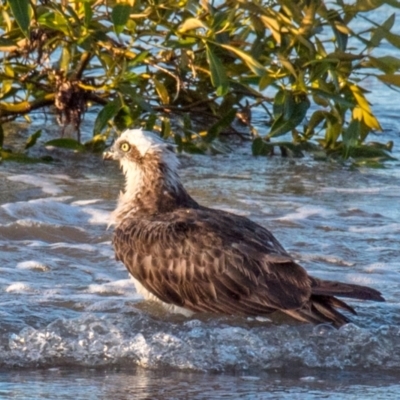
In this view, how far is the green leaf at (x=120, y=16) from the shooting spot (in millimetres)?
6895

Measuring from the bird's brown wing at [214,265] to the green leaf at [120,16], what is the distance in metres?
1.49

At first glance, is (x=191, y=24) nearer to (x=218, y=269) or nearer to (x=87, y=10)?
(x=87, y=10)

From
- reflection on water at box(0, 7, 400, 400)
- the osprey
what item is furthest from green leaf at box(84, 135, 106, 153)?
the osprey

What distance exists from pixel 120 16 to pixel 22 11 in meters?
1.06

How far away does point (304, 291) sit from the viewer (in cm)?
547

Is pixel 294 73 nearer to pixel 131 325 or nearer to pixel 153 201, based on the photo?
pixel 153 201

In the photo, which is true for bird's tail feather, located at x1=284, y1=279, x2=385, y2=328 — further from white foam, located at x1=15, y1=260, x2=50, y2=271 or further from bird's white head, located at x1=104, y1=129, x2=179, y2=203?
white foam, located at x1=15, y1=260, x2=50, y2=271

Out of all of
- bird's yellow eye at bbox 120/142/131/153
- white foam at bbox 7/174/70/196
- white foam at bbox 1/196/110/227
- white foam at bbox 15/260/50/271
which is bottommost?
white foam at bbox 15/260/50/271

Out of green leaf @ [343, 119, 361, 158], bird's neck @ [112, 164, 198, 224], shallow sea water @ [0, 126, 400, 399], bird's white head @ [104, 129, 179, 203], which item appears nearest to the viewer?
shallow sea water @ [0, 126, 400, 399]

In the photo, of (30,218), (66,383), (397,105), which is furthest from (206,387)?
(397,105)

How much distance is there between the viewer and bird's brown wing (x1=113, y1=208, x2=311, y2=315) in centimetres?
555

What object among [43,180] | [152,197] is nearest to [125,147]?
[152,197]

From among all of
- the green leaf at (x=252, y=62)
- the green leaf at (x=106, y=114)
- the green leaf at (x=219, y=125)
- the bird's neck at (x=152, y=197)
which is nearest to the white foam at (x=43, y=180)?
the green leaf at (x=106, y=114)

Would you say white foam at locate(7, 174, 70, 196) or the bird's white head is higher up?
the bird's white head
